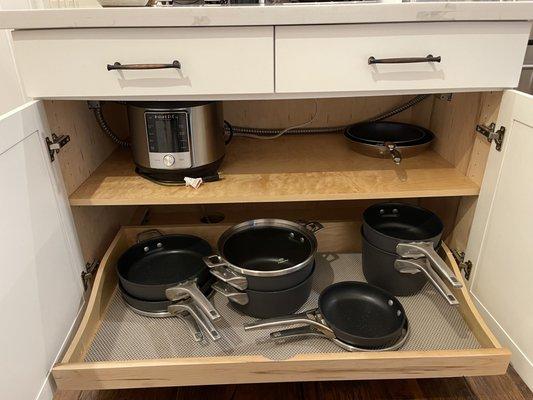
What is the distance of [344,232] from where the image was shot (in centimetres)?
116

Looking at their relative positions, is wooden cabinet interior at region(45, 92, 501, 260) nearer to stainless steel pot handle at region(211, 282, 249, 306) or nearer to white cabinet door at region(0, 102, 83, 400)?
white cabinet door at region(0, 102, 83, 400)

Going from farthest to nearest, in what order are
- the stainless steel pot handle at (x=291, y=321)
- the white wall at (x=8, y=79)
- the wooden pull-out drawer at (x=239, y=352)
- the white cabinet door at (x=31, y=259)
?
the white wall at (x=8, y=79)
the stainless steel pot handle at (x=291, y=321)
the wooden pull-out drawer at (x=239, y=352)
the white cabinet door at (x=31, y=259)

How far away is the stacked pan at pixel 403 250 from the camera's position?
34.9 inches

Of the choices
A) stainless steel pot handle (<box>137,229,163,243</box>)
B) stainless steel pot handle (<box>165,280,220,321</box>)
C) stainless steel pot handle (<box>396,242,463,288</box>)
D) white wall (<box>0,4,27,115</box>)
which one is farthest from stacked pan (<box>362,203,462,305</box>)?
white wall (<box>0,4,27,115</box>)

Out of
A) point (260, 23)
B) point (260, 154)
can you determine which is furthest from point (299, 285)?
point (260, 23)

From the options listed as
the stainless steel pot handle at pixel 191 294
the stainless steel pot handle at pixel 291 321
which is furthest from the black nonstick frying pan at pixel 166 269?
the stainless steel pot handle at pixel 291 321

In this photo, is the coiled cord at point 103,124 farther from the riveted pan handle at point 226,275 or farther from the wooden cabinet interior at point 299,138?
the riveted pan handle at point 226,275

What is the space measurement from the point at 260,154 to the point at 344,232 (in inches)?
13.3

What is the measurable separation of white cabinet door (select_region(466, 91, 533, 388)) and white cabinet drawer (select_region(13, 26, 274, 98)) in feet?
1.66

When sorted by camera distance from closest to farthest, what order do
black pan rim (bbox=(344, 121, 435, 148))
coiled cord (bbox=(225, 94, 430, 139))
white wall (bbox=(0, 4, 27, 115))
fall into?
1. white wall (bbox=(0, 4, 27, 115))
2. black pan rim (bbox=(344, 121, 435, 148))
3. coiled cord (bbox=(225, 94, 430, 139))

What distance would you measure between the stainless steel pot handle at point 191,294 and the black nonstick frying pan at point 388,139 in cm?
55

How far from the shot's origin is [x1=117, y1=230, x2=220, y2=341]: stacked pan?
886 mm

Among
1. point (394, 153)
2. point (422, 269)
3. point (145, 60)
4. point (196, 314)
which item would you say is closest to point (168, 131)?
point (145, 60)

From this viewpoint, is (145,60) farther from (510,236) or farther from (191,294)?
(510,236)
